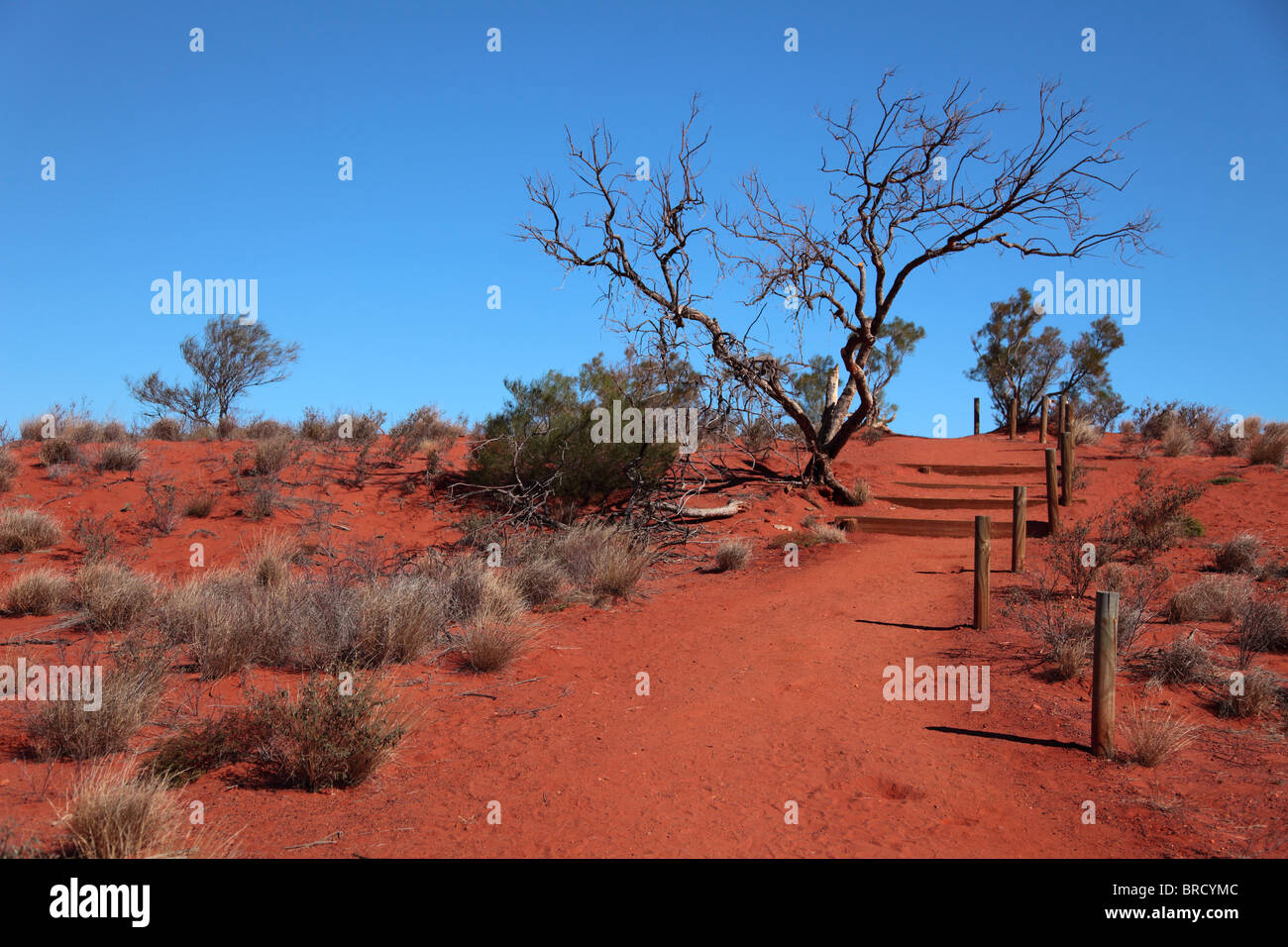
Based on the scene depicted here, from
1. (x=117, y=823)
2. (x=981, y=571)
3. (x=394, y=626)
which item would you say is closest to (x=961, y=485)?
(x=981, y=571)

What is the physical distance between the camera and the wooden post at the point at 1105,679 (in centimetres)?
546

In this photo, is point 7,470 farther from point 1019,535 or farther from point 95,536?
point 1019,535

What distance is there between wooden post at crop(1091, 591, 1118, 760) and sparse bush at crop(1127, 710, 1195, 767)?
17 cm

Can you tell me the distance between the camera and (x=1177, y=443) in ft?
66.0

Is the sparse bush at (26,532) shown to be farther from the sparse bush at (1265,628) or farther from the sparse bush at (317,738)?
the sparse bush at (1265,628)

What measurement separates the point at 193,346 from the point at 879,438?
75.4 ft

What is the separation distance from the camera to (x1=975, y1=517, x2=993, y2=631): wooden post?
27.3 ft

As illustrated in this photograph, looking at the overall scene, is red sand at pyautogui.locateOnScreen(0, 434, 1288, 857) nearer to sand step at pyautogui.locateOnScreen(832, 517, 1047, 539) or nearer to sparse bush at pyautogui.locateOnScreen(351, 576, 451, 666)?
sparse bush at pyautogui.locateOnScreen(351, 576, 451, 666)

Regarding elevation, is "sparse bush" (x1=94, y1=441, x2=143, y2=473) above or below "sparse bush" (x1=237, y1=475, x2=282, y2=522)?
above

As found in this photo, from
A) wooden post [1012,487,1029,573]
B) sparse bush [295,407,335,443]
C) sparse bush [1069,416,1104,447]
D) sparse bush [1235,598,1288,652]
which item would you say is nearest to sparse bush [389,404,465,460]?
sparse bush [295,407,335,443]

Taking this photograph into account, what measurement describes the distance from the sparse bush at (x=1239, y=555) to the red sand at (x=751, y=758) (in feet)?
1.06
